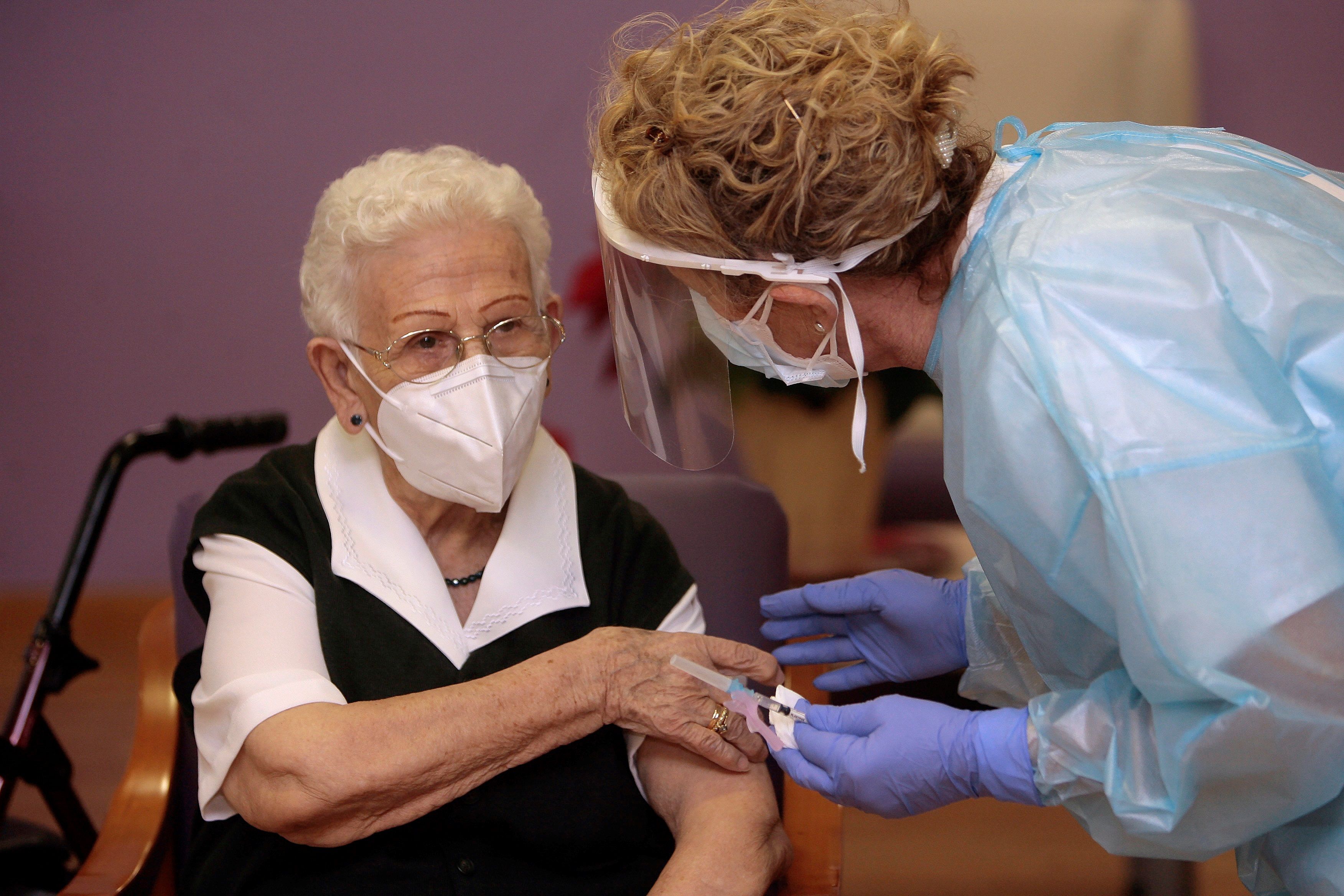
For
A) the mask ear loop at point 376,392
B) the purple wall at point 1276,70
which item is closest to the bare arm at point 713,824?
the mask ear loop at point 376,392

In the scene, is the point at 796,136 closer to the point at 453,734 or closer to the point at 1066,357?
the point at 1066,357

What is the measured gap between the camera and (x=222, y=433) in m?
1.71

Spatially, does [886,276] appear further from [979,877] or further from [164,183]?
[164,183]

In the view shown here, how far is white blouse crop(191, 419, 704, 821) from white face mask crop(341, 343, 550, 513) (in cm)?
10

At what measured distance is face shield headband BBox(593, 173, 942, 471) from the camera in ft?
3.66

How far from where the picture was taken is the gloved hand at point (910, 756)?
3.67 ft

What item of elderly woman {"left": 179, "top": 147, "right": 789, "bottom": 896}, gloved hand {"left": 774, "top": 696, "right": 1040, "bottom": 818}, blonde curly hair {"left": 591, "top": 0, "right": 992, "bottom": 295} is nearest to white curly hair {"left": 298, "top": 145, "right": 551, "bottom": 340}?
elderly woman {"left": 179, "top": 147, "right": 789, "bottom": 896}

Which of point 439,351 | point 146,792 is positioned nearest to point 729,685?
point 439,351

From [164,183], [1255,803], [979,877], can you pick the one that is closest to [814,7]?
[1255,803]

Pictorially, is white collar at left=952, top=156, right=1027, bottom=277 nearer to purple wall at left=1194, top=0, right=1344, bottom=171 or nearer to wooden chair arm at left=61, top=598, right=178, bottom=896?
wooden chair arm at left=61, top=598, right=178, bottom=896

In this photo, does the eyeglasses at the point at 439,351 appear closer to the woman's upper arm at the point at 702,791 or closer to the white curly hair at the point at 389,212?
the white curly hair at the point at 389,212

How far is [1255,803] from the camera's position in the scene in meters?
0.99

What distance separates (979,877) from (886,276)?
5.68 ft

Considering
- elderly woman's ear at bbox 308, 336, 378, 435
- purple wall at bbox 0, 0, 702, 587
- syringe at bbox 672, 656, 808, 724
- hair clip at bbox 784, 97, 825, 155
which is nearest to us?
hair clip at bbox 784, 97, 825, 155
